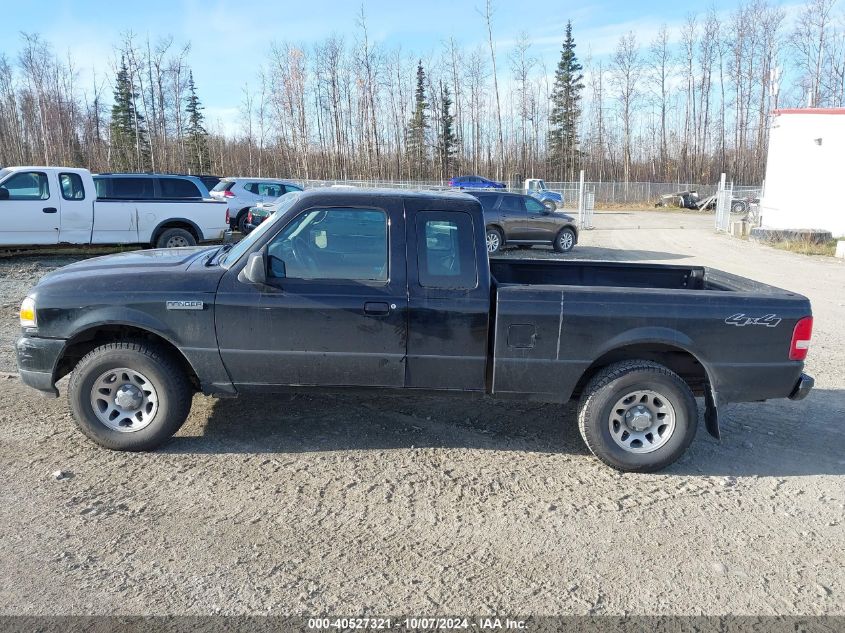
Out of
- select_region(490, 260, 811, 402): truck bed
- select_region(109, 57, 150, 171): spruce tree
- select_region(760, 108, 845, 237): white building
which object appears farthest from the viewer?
select_region(109, 57, 150, 171): spruce tree

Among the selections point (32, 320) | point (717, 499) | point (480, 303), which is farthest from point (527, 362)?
point (32, 320)

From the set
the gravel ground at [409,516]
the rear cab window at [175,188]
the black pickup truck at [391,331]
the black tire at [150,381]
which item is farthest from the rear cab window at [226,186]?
the black tire at [150,381]

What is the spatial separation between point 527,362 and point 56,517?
3018mm

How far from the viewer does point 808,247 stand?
63.8 feet

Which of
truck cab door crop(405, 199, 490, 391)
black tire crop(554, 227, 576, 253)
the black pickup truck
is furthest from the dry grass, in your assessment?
truck cab door crop(405, 199, 490, 391)

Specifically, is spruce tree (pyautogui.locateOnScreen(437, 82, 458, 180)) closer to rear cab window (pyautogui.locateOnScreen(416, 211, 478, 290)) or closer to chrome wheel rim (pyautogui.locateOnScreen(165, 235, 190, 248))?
chrome wheel rim (pyautogui.locateOnScreen(165, 235, 190, 248))

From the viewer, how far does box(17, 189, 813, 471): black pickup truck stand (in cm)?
425

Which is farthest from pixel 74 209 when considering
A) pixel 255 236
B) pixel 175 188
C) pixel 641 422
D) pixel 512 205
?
pixel 641 422

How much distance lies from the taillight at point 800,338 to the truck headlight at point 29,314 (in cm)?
521

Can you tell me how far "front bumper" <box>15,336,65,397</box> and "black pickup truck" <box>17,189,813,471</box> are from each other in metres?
0.01

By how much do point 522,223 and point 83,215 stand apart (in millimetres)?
10773

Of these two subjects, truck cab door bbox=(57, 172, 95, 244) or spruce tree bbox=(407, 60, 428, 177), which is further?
spruce tree bbox=(407, 60, 428, 177)

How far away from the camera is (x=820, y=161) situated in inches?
874

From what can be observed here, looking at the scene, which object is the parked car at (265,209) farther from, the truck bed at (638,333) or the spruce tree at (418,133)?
the spruce tree at (418,133)
